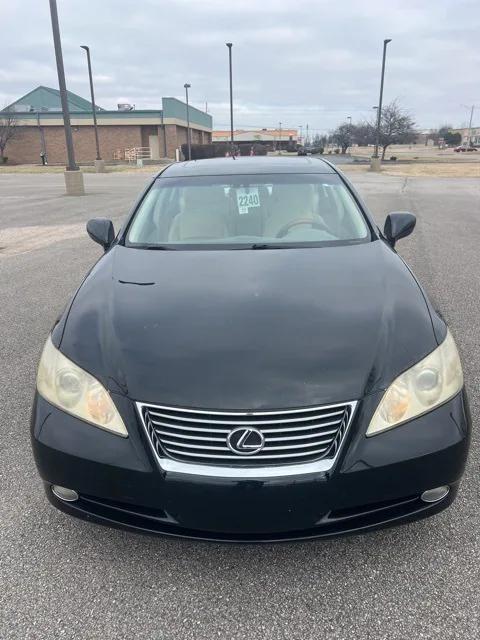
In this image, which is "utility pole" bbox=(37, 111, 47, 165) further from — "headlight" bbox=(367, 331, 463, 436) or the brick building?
"headlight" bbox=(367, 331, 463, 436)

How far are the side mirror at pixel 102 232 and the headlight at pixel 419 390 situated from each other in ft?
7.76

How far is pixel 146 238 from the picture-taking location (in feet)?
11.1

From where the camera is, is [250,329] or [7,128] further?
[7,128]

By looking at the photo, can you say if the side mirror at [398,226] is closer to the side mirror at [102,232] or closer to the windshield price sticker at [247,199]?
A: the windshield price sticker at [247,199]

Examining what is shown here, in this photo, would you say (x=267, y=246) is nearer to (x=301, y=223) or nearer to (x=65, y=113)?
(x=301, y=223)

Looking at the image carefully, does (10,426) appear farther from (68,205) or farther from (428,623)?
(68,205)

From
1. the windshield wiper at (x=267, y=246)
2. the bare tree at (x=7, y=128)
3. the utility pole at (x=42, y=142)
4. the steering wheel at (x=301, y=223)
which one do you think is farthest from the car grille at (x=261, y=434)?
the bare tree at (x=7, y=128)

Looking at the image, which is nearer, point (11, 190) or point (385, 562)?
point (385, 562)

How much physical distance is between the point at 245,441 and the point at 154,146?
172 ft

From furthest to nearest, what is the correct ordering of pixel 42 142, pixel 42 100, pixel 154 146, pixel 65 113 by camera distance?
pixel 42 100 < pixel 154 146 < pixel 42 142 < pixel 65 113

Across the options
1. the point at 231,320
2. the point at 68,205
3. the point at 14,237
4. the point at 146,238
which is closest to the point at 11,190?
the point at 68,205

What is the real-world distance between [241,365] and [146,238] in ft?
5.47

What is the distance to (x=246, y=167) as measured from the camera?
4.05m

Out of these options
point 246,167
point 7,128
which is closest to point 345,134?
point 7,128
